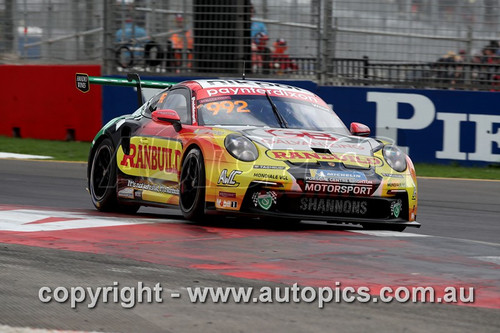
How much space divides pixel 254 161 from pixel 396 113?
25.1ft

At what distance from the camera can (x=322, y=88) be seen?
625 inches

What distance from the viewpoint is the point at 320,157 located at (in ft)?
25.8

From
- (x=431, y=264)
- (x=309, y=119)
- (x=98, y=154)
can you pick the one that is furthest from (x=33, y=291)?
(x=98, y=154)

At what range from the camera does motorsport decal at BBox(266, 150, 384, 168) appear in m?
7.79

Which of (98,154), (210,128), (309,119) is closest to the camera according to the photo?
(210,128)

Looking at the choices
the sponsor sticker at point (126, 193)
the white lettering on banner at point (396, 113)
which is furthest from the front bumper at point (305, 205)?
the white lettering on banner at point (396, 113)

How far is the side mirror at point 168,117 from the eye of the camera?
336 inches

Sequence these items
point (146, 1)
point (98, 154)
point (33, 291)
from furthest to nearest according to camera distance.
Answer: point (146, 1)
point (98, 154)
point (33, 291)

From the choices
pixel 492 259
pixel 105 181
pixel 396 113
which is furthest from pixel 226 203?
pixel 396 113

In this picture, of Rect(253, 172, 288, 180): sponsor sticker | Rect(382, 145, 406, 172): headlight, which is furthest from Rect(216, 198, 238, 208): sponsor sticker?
Rect(382, 145, 406, 172): headlight

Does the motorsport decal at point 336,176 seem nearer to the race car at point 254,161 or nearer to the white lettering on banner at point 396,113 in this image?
the race car at point 254,161

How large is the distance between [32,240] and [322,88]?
31.1 feet

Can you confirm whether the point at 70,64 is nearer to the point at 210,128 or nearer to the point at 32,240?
the point at 210,128

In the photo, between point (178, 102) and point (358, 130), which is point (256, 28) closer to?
point (178, 102)
